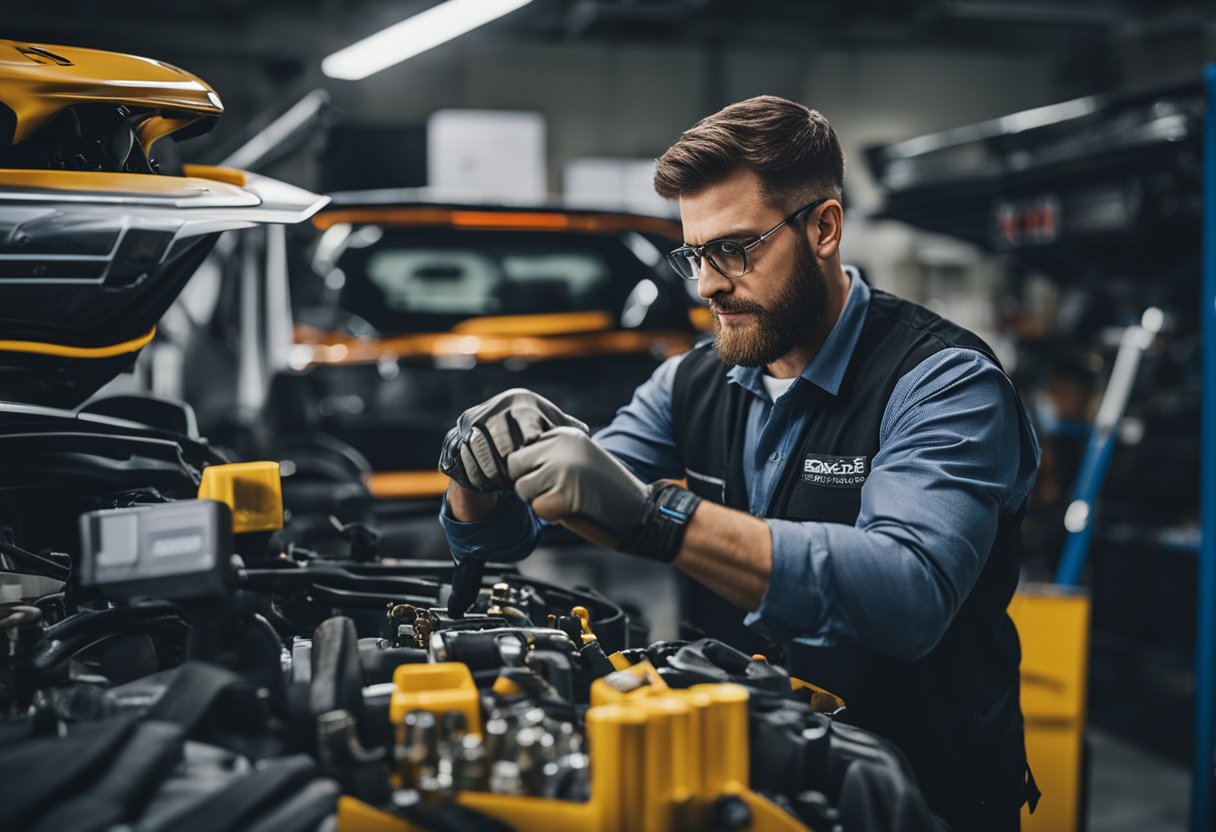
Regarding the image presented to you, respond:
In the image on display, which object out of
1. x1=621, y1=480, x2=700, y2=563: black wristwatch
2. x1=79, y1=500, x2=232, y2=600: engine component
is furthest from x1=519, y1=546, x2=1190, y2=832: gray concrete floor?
x1=79, y1=500, x2=232, y2=600: engine component

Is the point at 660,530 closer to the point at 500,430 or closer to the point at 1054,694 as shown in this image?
the point at 500,430

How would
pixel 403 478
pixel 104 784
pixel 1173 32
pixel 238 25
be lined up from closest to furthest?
pixel 104 784
pixel 403 478
pixel 238 25
pixel 1173 32

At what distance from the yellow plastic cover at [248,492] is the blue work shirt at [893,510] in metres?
0.38

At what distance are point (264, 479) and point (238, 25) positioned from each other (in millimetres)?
7869

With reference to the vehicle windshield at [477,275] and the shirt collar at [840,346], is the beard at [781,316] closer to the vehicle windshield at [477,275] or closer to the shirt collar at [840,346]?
the shirt collar at [840,346]

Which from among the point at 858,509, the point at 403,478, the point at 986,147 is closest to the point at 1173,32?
the point at 986,147

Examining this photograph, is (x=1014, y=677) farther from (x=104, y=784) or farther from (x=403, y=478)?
(x=403, y=478)

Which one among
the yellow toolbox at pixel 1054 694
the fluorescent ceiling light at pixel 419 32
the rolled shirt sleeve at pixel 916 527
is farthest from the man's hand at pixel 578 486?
the fluorescent ceiling light at pixel 419 32

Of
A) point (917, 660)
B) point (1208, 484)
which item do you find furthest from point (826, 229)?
point (1208, 484)

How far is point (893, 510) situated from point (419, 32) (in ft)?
10.5

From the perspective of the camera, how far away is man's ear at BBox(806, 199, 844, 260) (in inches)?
61.0

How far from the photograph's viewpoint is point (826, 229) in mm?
1578

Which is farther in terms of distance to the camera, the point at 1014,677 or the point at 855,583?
the point at 1014,677

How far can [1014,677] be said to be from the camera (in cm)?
144
